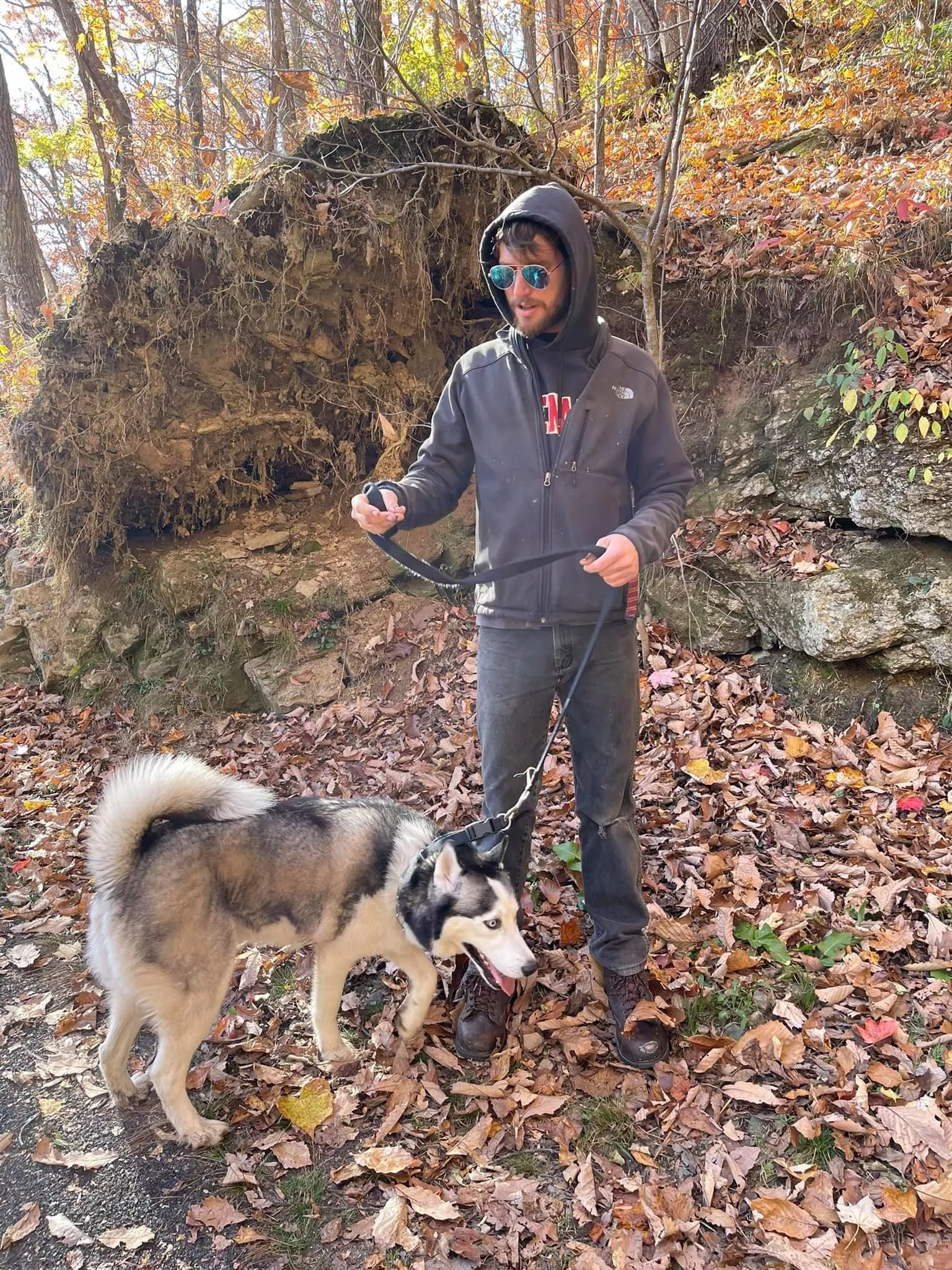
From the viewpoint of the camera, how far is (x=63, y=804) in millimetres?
5844

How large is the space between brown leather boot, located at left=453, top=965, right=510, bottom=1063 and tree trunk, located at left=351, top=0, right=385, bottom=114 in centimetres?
639

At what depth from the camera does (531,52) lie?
680cm

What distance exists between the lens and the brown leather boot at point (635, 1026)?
9.76 ft

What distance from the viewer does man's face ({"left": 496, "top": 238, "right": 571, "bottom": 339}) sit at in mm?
2709

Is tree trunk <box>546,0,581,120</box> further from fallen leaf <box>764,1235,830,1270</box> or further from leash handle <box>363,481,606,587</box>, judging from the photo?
fallen leaf <box>764,1235,830,1270</box>

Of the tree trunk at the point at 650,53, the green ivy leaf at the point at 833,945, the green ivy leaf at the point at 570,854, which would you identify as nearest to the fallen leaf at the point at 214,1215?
the green ivy leaf at the point at 570,854

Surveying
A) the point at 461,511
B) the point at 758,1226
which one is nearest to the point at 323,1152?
the point at 758,1226

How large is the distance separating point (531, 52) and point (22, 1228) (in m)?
9.04

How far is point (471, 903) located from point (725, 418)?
5152mm

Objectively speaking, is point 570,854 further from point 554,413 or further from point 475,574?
point 554,413

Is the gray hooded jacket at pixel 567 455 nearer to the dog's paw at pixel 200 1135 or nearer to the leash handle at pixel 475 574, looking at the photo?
the leash handle at pixel 475 574

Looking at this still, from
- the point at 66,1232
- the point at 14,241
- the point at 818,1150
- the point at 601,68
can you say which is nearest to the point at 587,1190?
the point at 818,1150

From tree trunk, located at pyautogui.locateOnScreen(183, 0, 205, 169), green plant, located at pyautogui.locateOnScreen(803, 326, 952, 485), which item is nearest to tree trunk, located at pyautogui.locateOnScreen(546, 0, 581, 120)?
green plant, located at pyautogui.locateOnScreen(803, 326, 952, 485)

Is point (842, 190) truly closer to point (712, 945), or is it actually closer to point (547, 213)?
point (547, 213)
